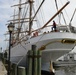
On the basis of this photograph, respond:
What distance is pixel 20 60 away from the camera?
85.0 feet

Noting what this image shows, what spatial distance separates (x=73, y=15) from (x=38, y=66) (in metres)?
8.02

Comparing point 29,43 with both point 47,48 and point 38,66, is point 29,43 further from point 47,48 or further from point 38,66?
point 38,66

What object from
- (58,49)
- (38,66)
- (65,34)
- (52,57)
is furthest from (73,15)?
(38,66)

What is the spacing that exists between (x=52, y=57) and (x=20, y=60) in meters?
3.83

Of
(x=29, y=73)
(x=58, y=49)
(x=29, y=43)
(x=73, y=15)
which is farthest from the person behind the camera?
(x=29, y=43)

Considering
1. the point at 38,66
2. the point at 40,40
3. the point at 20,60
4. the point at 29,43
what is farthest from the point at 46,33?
the point at 38,66

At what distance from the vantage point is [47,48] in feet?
74.9

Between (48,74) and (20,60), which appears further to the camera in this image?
(20,60)

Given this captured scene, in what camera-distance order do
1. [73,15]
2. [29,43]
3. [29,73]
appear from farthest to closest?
[29,43] < [73,15] < [29,73]

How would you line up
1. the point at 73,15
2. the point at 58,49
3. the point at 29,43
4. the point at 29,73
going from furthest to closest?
the point at 29,43
the point at 58,49
the point at 73,15
the point at 29,73

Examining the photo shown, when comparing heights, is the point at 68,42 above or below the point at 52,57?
above

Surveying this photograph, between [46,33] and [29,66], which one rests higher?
[46,33]

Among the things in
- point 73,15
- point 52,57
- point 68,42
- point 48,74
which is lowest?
point 48,74

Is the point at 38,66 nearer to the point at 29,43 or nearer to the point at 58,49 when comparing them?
the point at 58,49
